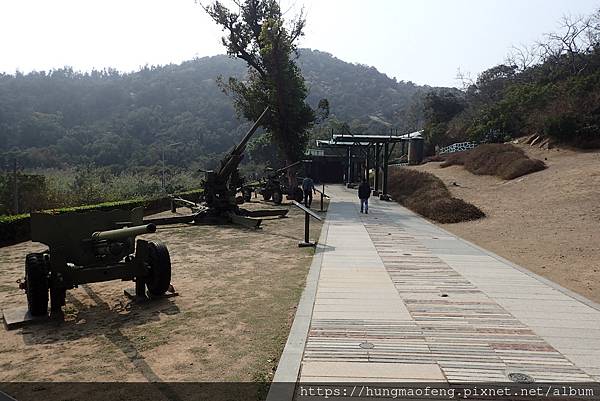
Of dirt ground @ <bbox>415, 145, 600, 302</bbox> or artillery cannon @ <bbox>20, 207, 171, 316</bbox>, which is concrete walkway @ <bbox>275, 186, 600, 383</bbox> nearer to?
dirt ground @ <bbox>415, 145, 600, 302</bbox>

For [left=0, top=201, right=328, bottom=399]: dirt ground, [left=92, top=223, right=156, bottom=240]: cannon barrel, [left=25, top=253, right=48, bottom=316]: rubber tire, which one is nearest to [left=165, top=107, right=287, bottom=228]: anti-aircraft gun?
[left=0, top=201, right=328, bottom=399]: dirt ground

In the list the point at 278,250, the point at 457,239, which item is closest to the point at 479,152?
the point at 457,239

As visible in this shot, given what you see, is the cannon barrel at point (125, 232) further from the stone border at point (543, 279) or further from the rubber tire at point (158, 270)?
the stone border at point (543, 279)

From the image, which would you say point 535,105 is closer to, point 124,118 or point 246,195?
point 246,195

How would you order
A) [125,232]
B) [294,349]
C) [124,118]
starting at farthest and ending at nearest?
1. [124,118]
2. [125,232]
3. [294,349]

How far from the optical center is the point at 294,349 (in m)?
4.29

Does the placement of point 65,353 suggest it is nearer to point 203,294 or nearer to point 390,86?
point 203,294

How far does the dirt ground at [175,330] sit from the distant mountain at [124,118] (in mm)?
35761

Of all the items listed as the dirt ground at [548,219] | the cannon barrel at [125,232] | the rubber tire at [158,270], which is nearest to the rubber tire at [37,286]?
the cannon barrel at [125,232]

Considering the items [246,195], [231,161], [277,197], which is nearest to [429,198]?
[277,197]

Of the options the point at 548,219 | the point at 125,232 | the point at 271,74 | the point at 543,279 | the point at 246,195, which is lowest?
the point at 246,195

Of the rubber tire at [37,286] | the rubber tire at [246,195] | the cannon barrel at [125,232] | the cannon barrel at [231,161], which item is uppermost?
the cannon barrel at [231,161]

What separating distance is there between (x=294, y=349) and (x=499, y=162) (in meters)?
24.5

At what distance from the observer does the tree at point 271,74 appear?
24062mm
